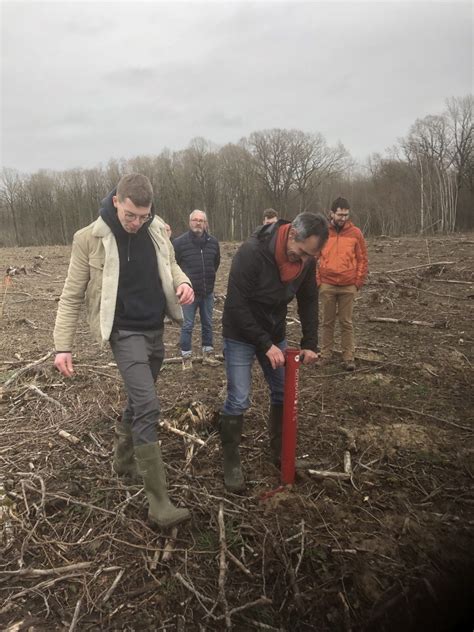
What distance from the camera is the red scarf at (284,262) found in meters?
3.07

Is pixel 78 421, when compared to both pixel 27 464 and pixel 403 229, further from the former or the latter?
pixel 403 229

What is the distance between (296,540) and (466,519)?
3.93 feet

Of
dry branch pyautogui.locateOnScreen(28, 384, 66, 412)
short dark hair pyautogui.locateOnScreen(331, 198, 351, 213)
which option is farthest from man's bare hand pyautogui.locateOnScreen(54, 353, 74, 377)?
short dark hair pyautogui.locateOnScreen(331, 198, 351, 213)

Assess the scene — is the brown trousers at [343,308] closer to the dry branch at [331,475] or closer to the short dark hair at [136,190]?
the dry branch at [331,475]

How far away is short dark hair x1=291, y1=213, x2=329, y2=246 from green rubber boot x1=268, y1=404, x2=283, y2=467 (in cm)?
144

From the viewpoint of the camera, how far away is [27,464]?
383cm

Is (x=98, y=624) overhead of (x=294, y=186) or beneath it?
beneath

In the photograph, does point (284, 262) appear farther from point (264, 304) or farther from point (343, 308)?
point (343, 308)

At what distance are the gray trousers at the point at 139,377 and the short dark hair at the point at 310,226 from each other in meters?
1.22

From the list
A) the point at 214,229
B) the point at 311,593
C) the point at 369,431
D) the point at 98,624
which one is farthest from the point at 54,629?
the point at 214,229

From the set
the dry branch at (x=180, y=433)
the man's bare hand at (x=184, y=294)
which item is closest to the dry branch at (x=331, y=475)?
the dry branch at (x=180, y=433)

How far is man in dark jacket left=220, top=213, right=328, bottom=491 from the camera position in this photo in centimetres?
303

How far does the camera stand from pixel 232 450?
3.41 m

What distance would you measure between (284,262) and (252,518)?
1.76 metres
